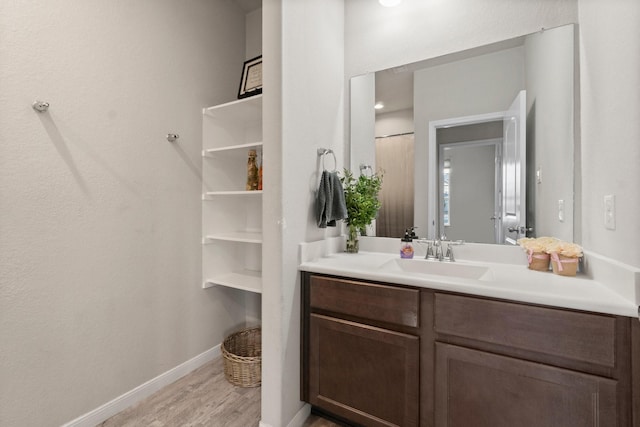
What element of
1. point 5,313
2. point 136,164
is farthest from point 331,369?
point 136,164

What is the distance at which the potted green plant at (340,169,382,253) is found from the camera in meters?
1.96

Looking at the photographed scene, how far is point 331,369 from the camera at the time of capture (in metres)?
1.52

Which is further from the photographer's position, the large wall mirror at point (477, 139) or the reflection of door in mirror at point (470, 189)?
the reflection of door in mirror at point (470, 189)

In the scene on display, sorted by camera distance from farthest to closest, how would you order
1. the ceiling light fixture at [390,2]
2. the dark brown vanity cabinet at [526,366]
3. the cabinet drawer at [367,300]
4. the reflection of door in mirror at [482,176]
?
1. the ceiling light fixture at [390,2]
2. the reflection of door in mirror at [482,176]
3. the cabinet drawer at [367,300]
4. the dark brown vanity cabinet at [526,366]

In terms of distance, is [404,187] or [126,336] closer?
[126,336]

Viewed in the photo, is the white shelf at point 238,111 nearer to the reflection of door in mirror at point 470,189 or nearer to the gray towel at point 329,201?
the gray towel at point 329,201

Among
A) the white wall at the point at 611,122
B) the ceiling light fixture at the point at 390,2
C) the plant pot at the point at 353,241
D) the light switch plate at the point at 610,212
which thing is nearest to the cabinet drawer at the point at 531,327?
the white wall at the point at 611,122

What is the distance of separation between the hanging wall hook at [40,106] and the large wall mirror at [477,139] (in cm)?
170

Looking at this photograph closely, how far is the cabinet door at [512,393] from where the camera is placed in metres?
1.00

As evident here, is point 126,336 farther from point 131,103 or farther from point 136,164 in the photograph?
point 131,103

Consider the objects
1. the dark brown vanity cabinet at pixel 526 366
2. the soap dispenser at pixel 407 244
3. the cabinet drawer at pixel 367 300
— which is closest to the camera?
the dark brown vanity cabinet at pixel 526 366

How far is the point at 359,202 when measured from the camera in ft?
6.44

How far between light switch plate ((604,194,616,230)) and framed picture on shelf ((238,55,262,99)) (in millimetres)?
2082

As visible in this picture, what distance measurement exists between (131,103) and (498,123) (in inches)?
85.3
